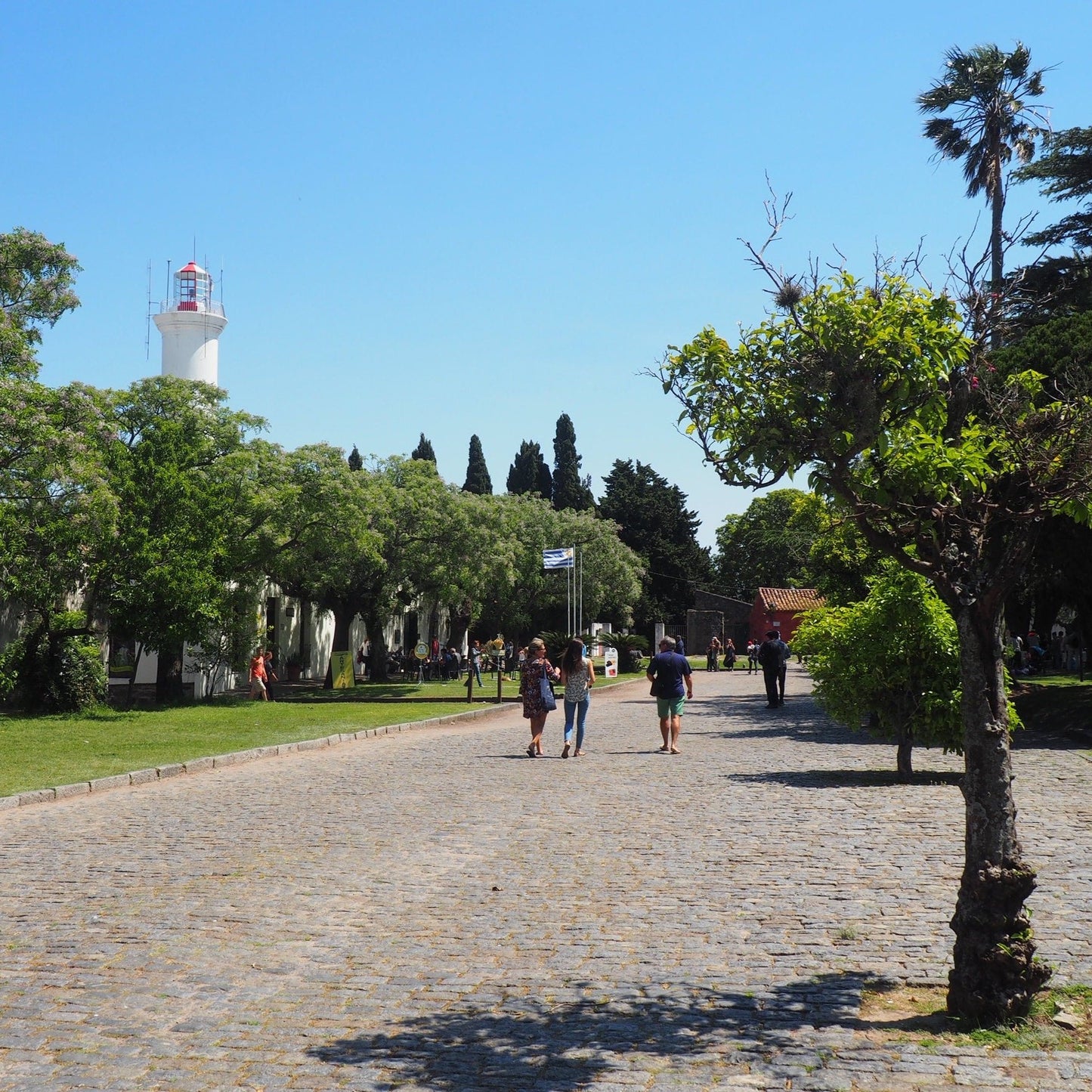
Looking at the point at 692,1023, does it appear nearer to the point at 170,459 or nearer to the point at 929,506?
the point at 929,506

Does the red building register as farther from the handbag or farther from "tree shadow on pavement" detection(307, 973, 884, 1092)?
"tree shadow on pavement" detection(307, 973, 884, 1092)

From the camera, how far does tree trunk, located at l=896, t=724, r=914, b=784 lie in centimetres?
1279

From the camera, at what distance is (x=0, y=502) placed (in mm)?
20969

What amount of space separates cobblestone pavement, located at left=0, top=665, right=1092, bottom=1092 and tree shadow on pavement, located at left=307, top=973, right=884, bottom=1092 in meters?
0.02

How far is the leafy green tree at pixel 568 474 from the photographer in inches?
3324

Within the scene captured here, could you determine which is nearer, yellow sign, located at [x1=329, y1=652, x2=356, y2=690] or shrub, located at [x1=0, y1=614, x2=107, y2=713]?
shrub, located at [x1=0, y1=614, x2=107, y2=713]

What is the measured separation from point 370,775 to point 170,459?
1452 cm

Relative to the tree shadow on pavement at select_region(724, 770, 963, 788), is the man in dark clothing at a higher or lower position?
higher

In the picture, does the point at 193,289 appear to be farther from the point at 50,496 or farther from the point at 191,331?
the point at 50,496

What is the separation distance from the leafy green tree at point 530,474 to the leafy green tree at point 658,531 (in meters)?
8.39

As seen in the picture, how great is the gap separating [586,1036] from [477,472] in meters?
78.2

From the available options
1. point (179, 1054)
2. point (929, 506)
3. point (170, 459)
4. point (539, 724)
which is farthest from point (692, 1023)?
point (170, 459)

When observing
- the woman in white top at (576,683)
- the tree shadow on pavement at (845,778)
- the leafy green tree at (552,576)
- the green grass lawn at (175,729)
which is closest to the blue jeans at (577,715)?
the woman in white top at (576,683)

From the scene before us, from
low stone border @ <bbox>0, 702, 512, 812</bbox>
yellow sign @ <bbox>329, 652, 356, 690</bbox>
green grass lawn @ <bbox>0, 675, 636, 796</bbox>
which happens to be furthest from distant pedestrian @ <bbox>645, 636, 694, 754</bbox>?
yellow sign @ <bbox>329, 652, 356, 690</bbox>
